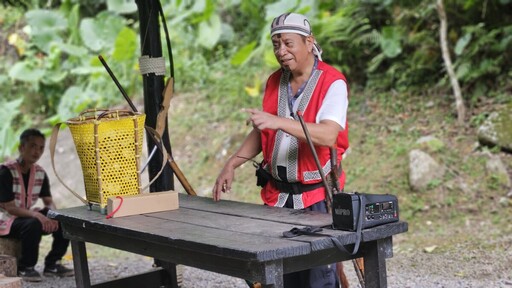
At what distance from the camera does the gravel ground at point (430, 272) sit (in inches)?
240

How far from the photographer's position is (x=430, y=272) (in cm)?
648

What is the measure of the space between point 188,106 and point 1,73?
17.0ft

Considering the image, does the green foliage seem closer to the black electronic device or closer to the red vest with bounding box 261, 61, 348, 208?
the red vest with bounding box 261, 61, 348, 208

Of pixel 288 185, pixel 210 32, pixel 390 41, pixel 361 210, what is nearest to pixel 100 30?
pixel 210 32

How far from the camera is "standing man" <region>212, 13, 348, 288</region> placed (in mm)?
3951

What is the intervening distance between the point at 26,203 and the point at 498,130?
17.2ft

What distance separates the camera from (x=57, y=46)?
47.4 feet

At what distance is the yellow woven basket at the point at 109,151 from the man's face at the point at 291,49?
92 centimetres

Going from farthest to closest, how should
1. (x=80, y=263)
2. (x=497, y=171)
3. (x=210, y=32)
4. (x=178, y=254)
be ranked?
(x=210, y=32) < (x=497, y=171) < (x=80, y=263) < (x=178, y=254)

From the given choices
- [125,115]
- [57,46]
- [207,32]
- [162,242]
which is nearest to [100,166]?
[125,115]

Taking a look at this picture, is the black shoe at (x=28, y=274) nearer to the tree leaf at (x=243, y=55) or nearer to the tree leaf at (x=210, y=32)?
the tree leaf at (x=243, y=55)

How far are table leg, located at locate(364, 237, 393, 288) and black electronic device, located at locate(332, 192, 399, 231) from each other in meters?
0.13

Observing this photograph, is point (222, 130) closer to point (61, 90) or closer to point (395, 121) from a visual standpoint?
point (395, 121)

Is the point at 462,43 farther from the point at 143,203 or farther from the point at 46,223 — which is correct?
the point at 143,203
